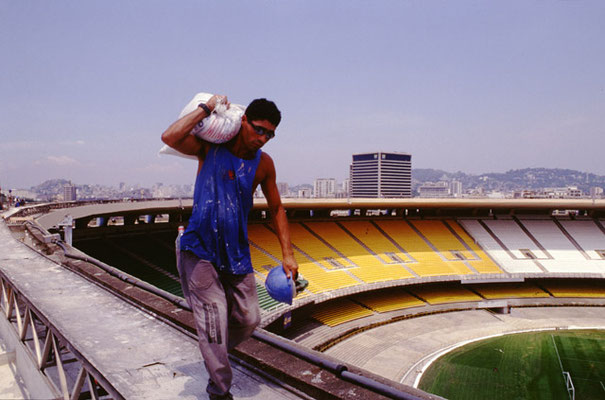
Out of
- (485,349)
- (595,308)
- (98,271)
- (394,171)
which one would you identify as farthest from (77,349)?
(394,171)

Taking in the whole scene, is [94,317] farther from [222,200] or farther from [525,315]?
[525,315]

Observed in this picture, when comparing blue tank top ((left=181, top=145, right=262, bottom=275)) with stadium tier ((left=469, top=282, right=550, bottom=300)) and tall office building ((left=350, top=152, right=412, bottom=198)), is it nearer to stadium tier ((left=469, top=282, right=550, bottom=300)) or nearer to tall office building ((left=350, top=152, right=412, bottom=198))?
stadium tier ((left=469, top=282, right=550, bottom=300))

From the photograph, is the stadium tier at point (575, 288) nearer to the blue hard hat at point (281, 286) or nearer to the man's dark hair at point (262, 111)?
the blue hard hat at point (281, 286)

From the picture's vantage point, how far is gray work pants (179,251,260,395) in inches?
82.7

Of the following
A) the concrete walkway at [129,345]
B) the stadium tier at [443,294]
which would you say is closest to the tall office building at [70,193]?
the stadium tier at [443,294]

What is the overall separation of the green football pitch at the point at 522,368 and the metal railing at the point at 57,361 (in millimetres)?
12384

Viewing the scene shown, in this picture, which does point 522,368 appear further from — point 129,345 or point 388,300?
point 129,345

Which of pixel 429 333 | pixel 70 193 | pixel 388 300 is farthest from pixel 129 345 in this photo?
pixel 70 193

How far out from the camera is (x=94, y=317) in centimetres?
334

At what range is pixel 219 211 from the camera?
7.21 ft

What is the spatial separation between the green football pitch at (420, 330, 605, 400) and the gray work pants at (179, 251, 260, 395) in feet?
42.0

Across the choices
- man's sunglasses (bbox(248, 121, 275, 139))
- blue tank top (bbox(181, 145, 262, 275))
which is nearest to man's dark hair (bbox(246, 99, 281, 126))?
man's sunglasses (bbox(248, 121, 275, 139))

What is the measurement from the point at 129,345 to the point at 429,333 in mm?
18682

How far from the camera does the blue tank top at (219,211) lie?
7.20 ft
